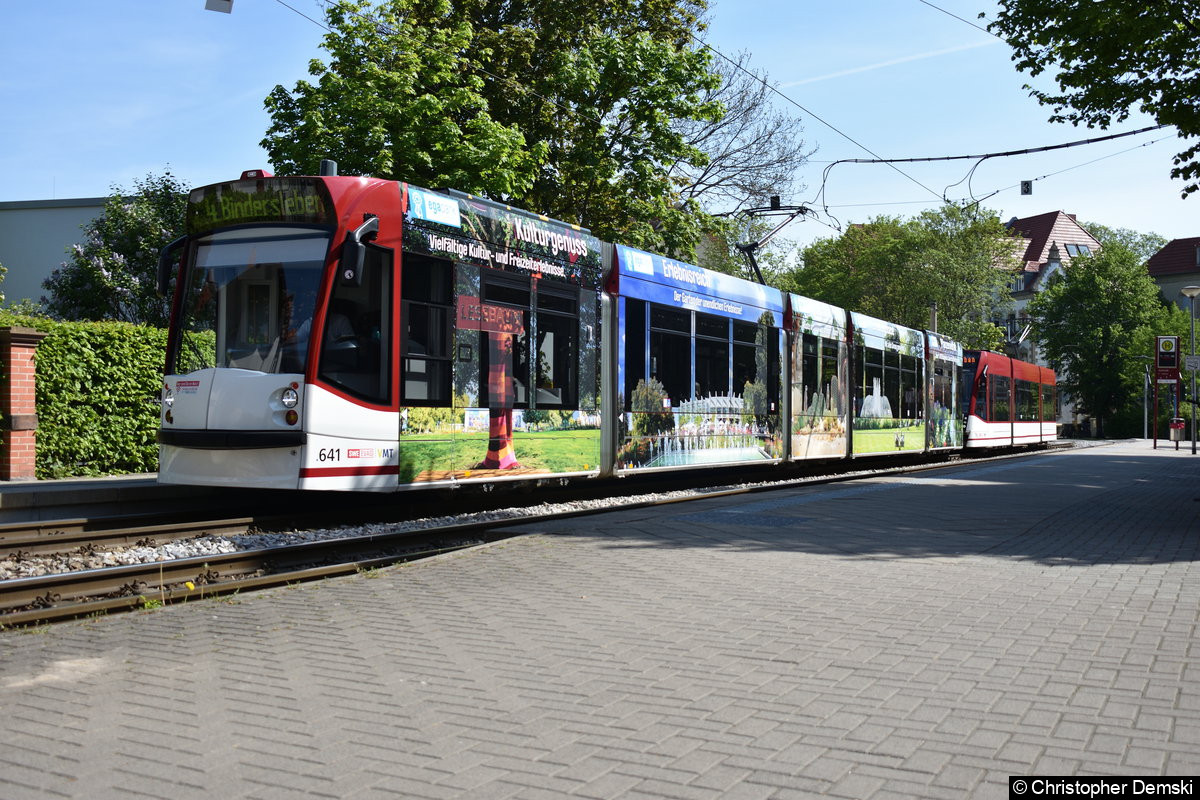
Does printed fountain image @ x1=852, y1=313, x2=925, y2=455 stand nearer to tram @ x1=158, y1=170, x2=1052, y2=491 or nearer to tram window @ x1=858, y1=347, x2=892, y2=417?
tram window @ x1=858, y1=347, x2=892, y2=417

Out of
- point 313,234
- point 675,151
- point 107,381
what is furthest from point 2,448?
point 675,151

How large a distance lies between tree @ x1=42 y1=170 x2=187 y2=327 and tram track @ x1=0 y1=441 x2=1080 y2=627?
1925 centimetres

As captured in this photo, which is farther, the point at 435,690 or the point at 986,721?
the point at 435,690

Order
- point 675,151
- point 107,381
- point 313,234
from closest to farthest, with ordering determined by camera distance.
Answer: point 313,234 < point 107,381 < point 675,151

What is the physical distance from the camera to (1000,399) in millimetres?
34781

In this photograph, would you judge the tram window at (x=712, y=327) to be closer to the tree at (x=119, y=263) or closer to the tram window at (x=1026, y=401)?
the tree at (x=119, y=263)

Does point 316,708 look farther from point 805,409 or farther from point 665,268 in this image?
point 805,409

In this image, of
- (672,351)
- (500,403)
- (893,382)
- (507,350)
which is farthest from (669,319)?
(893,382)

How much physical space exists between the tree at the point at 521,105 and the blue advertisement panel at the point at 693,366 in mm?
6730

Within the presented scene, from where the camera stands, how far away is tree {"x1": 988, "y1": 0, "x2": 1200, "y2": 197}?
1672 centimetres

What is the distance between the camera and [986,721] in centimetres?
436

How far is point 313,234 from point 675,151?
1741 cm

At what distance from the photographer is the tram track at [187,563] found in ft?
22.8

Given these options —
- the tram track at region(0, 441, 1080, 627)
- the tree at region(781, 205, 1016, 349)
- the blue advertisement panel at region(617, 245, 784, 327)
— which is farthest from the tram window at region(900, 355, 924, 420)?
the tree at region(781, 205, 1016, 349)
